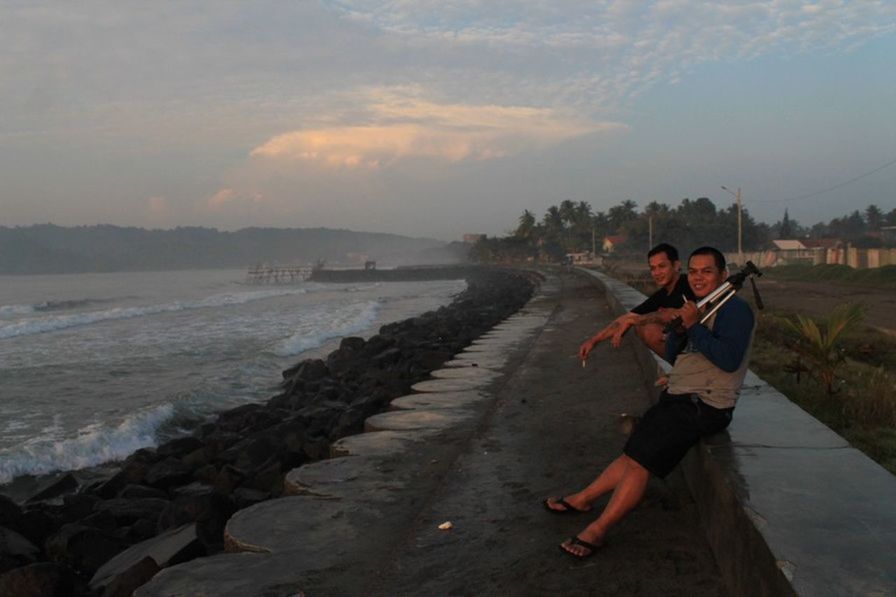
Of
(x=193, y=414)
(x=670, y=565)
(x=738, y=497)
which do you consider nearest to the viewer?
(x=738, y=497)

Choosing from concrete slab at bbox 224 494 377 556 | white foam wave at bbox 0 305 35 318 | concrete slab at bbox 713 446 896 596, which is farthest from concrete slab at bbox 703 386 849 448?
white foam wave at bbox 0 305 35 318

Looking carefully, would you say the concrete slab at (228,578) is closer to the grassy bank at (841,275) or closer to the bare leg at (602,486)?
the bare leg at (602,486)

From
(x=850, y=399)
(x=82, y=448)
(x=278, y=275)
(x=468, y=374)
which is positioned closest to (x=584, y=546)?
(x=850, y=399)

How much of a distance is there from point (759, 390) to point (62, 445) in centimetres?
723

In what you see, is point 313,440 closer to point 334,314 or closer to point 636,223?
point 334,314

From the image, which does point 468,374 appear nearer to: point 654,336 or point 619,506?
point 654,336

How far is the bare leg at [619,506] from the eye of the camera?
317 cm

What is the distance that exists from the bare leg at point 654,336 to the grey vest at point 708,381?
0.39 meters

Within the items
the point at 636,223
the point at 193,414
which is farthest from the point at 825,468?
the point at 636,223

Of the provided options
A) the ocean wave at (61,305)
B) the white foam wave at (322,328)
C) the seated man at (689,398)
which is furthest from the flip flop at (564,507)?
the ocean wave at (61,305)

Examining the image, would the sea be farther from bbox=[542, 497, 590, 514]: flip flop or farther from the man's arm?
the man's arm

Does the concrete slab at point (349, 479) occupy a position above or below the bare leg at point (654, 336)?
below

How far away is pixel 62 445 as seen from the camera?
855cm

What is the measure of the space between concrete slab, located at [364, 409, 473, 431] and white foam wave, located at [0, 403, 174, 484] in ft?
12.9
